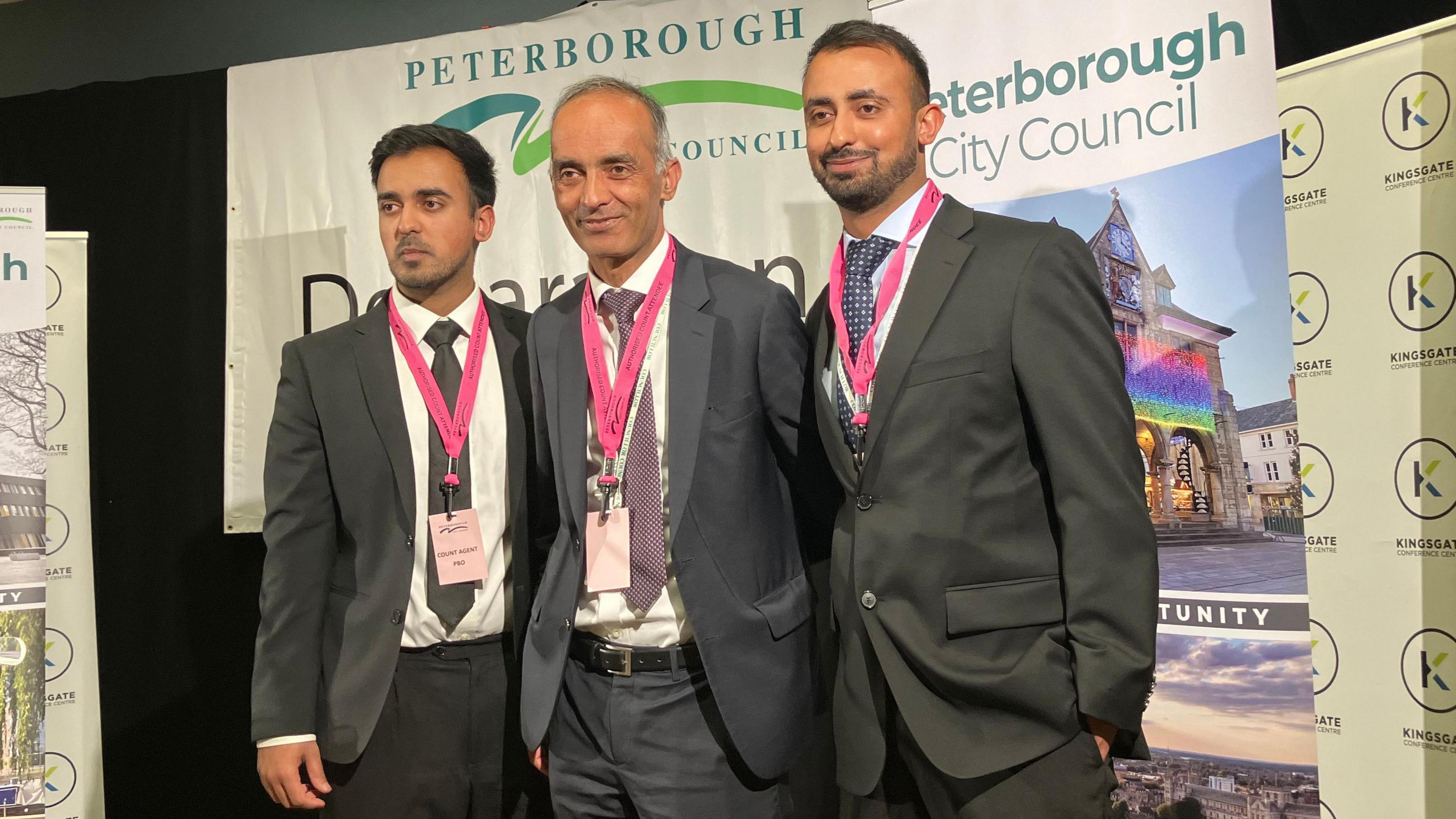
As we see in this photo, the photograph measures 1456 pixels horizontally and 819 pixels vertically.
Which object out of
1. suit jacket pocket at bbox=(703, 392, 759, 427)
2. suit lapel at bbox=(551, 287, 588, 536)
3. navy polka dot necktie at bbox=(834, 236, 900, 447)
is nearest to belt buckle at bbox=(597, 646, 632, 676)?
suit lapel at bbox=(551, 287, 588, 536)

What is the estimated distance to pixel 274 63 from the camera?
12.8ft

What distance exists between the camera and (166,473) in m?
4.15

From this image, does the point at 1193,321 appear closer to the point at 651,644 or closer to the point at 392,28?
the point at 651,644

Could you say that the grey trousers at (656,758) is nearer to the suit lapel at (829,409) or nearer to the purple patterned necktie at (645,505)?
the purple patterned necktie at (645,505)

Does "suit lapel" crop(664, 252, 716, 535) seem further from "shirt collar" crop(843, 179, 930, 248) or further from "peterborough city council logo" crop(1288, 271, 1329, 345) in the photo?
"peterborough city council logo" crop(1288, 271, 1329, 345)

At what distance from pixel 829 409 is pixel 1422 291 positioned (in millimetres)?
1983

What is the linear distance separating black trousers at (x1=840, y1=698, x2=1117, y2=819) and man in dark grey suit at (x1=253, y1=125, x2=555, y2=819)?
1.01 metres

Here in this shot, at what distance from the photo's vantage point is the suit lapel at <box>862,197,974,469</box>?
1694 mm

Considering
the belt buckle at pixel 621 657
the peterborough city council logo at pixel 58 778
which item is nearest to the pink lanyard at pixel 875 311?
the belt buckle at pixel 621 657

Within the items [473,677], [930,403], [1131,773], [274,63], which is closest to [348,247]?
[274,63]

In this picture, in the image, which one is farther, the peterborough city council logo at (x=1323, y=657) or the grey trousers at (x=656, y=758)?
the peterborough city council logo at (x=1323, y=657)

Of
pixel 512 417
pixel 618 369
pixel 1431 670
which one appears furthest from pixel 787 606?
pixel 1431 670

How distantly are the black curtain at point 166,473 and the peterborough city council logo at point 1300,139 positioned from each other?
390cm

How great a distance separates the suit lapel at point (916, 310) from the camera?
1694 millimetres
